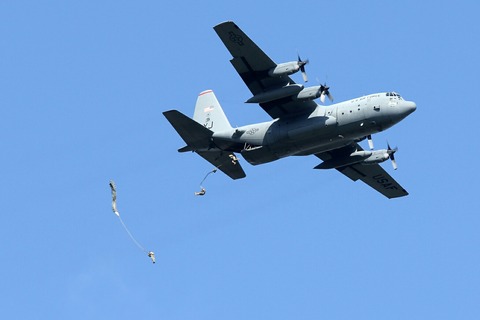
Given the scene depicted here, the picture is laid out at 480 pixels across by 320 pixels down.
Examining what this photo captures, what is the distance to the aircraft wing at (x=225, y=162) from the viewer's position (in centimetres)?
4934

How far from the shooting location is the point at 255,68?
4591 cm

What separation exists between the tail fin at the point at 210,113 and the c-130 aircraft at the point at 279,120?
0.08m

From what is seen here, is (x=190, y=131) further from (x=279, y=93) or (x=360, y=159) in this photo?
(x=360, y=159)

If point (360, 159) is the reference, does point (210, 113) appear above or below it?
above

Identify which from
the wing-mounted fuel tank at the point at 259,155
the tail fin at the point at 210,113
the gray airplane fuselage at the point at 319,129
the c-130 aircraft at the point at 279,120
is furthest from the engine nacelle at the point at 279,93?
the tail fin at the point at 210,113

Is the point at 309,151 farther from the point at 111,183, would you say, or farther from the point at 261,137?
the point at 111,183

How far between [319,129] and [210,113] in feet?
23.8

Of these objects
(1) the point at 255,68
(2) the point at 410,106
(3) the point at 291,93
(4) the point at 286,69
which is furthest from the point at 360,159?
(1) the point at 255,68

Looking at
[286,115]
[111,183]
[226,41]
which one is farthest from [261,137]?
[111,183]

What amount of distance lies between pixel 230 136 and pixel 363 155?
700cm

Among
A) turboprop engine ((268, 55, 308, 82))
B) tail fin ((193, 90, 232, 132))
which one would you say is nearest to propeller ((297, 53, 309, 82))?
turboprop engine ((268, 55, 308, 82))

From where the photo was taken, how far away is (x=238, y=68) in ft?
151

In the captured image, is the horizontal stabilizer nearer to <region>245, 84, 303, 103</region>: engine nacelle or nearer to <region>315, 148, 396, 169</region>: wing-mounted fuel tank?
<region>245, 84, 303, 103</region>: engine nacelle

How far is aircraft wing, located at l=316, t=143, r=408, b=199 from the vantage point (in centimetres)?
5225
